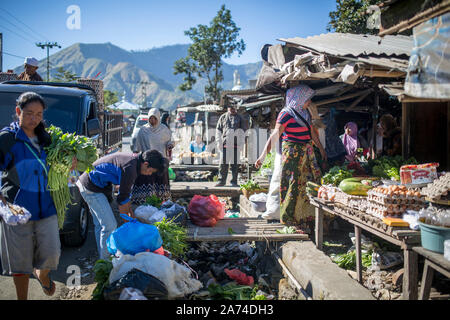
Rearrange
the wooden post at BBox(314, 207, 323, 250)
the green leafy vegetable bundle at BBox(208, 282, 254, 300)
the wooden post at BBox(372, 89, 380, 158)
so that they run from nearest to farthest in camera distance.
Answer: the green leafy vegetable bundle at BBox(208, 282, 254, 300) → the wooden post at BBox(314, 207, 323, 250) → the wooden post at BBox(372, 89, 380, 158)

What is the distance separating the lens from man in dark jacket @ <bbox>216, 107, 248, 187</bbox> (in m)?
9.93

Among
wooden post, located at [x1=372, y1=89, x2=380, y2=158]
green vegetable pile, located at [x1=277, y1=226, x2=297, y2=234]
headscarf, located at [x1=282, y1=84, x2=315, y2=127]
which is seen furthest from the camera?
wooden post, located at [x1=372, y1=89, x2=380, y2=158]

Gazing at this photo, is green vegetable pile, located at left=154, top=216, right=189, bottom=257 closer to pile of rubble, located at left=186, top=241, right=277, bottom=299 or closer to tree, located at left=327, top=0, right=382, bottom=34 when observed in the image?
pile of rubble, located at left=186, top=241, right=277, bottom=299

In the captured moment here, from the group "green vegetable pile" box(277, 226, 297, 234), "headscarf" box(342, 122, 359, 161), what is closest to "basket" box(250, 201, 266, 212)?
"green vegetable pile" box(277, 226, 297, 234)

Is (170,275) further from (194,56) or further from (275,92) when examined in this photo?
(194,56)

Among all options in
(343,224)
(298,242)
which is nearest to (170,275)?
(298,242)

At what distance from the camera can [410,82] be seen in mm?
3023

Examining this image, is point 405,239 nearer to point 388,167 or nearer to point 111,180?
point 388,167

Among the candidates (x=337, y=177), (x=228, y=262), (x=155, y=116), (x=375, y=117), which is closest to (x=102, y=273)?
(x=228, y=262)

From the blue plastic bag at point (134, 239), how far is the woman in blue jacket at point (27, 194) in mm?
581

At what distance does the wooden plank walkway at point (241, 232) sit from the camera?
196 inches

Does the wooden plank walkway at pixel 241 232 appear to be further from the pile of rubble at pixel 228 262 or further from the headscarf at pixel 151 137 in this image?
the headscarf at pixel 151 137

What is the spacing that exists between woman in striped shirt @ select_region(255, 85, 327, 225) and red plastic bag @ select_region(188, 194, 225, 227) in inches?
39.3
